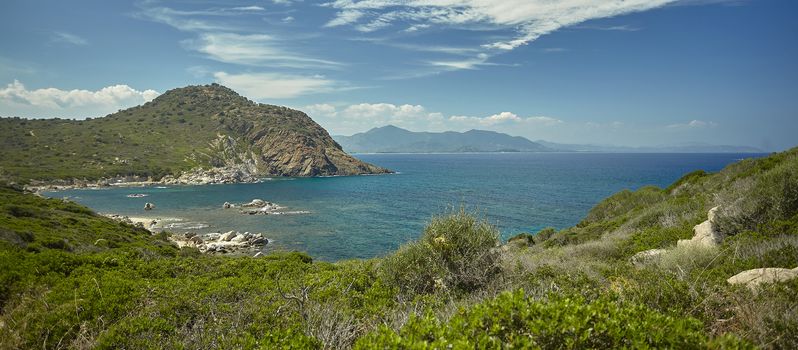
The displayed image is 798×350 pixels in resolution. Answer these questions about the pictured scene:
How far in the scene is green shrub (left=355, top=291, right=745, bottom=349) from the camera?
12.7 ft

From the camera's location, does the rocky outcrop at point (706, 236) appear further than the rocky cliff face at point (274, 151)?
No

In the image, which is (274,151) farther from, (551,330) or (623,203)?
(551,330)

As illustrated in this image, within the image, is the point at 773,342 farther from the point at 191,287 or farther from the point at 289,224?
the point at 289,224

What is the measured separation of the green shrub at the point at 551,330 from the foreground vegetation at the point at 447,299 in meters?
0.02

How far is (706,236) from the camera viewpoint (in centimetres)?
1300

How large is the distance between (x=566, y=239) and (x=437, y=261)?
859 inches

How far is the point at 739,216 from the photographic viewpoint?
12500 millimetres

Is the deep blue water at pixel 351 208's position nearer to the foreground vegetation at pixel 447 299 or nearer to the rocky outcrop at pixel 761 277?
the foreground vegetation at pixel 447 299

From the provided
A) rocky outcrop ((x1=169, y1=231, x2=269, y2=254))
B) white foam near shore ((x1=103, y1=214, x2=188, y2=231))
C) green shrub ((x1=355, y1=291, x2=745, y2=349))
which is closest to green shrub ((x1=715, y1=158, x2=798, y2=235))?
green shrub ((x1=355, y1=291, x2=745, y2=349))

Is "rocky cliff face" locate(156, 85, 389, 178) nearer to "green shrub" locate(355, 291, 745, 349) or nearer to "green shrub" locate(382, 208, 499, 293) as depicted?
"green shrub" locate(382, 208, 499, 293)

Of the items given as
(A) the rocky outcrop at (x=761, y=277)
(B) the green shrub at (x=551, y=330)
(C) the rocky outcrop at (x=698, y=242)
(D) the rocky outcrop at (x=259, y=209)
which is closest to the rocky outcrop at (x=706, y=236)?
(C) the rocky outcrop at (x=698, y=242)

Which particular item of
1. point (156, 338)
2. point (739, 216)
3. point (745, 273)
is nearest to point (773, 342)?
point (745, 273)

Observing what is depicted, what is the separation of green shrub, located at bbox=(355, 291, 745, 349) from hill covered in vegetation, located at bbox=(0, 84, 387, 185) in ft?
428

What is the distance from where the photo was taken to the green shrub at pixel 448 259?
9.64m
